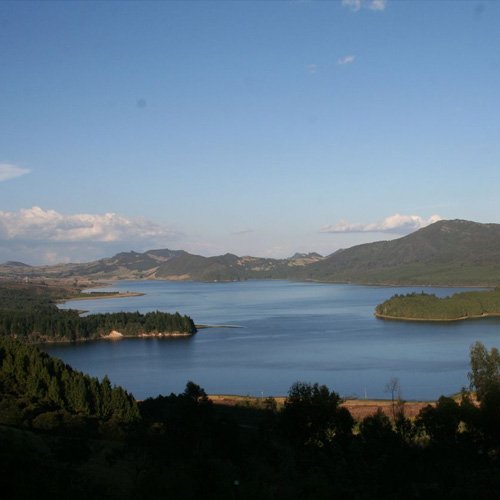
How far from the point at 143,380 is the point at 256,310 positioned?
4372 centimetres

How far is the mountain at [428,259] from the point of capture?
119812 mm

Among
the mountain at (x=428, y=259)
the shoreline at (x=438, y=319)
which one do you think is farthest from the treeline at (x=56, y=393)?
the mountain at (x=428, y=259)

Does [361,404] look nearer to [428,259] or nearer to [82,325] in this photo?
[82,325]

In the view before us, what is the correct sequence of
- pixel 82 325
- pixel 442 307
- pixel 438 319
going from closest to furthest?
pixel 82 325 < pixel 438 319 < pixel 442 307

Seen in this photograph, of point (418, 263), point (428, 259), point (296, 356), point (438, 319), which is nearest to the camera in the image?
point (296, 356)

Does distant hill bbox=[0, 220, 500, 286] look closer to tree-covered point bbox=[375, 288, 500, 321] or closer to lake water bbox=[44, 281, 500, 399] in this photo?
tree-covered point bbox=[375, 288, 500, 321]

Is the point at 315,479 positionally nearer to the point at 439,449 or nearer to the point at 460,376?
the point at 439,449

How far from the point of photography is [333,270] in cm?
17075

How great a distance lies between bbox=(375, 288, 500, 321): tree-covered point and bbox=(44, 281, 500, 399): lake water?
9.37 feet

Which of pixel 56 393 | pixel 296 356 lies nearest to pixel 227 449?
pixel 56 393

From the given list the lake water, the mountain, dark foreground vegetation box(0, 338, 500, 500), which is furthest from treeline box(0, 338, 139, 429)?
the mountain

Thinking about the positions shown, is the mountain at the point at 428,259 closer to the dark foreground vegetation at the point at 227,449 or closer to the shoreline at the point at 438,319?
the shoreline at the point at 438,319

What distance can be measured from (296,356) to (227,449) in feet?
86.7

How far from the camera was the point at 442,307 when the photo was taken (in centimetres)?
6438
